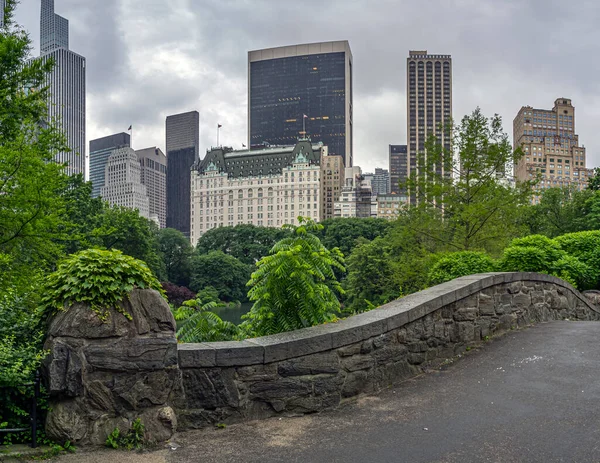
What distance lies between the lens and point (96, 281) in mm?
4309

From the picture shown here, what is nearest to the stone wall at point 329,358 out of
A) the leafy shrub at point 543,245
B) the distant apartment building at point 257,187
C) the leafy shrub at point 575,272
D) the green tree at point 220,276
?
the leafy shrub at point 543,245

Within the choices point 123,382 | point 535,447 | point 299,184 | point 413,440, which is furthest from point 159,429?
point 299,184

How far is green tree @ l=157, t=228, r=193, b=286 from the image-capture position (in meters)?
85.1

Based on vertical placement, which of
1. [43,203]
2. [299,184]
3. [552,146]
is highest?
[552,146]

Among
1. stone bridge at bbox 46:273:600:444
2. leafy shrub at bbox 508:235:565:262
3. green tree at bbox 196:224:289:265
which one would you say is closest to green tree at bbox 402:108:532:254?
leafy shrub at bbox 508:235:565:262

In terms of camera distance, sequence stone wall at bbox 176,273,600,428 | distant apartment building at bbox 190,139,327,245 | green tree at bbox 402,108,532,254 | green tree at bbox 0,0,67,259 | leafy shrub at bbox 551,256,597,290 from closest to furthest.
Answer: stone wall at bbox 176,273,600,428 < leafy shrub at bbox 551,256,597,290 < green tree at bbox 0,0,67,259 < green tree at bbox 402,108,532,254 < distant apartment building at bbox 190,139,327,245

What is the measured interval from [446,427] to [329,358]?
1288mm

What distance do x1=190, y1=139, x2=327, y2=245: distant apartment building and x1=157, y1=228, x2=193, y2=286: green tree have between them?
84.4 metres

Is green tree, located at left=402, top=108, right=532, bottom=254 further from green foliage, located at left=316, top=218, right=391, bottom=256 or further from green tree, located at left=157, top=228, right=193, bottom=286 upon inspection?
green tree, located at left=157, top=228, right=193, bottom=286

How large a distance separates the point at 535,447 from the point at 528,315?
17.1 ft

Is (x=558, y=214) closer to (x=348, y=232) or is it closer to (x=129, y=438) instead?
(x=129, y=438)

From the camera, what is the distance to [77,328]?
4.22 meters

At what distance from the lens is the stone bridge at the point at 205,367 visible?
4.21m

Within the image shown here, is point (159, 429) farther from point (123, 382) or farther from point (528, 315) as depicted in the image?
point (528, 315)
